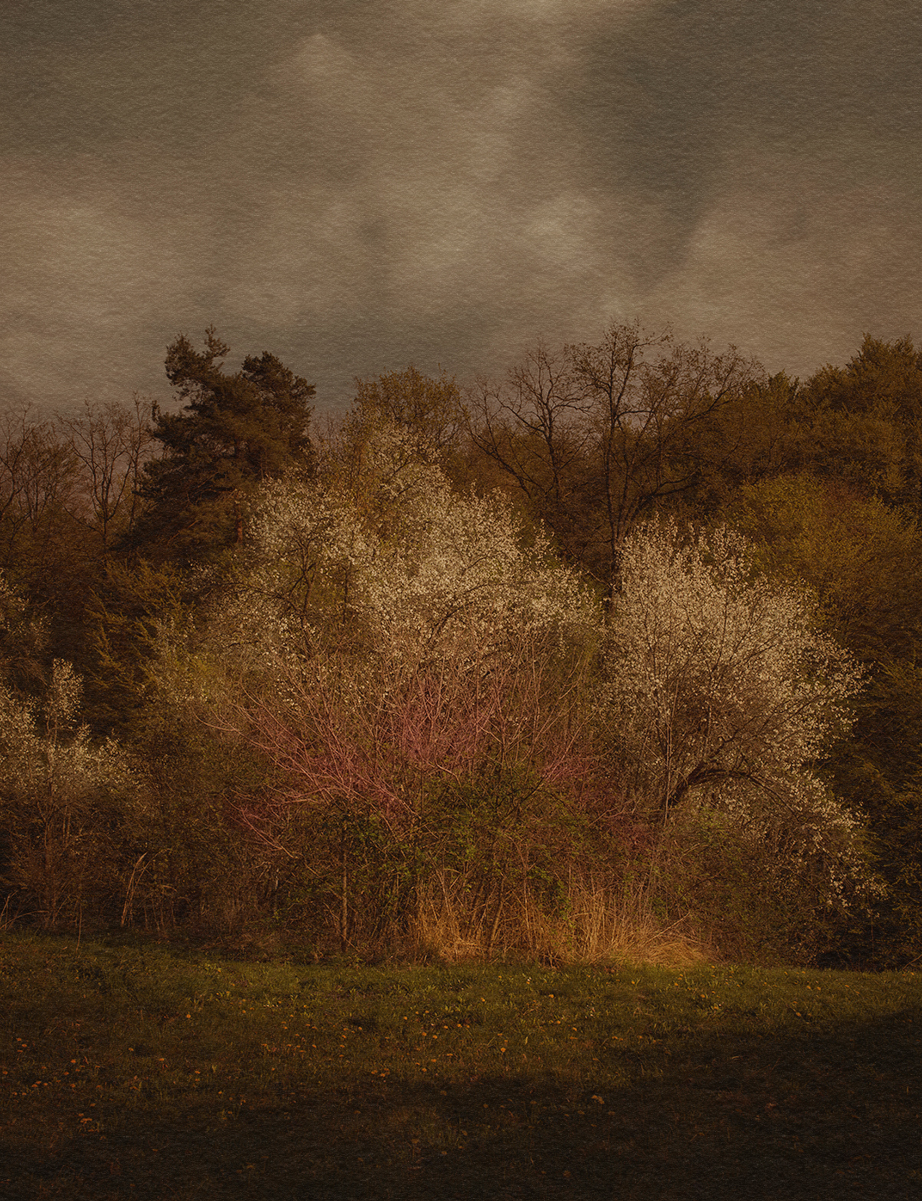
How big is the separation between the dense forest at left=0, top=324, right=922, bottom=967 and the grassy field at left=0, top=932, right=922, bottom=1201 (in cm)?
219

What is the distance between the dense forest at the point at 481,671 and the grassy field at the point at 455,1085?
2.19m

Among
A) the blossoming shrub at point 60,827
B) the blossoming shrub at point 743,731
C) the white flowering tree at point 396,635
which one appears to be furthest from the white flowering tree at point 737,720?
the blossoming shrub at point 60,827

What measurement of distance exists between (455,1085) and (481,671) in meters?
6.26

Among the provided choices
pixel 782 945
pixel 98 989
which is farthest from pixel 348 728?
pixel 782 945

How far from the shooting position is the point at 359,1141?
5.52 m

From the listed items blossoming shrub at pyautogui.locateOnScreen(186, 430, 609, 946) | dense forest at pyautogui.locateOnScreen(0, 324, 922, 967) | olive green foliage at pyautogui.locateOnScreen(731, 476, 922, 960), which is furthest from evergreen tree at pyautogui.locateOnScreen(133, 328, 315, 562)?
blossoming shrub at pyautogui.locateOnScreen(186, 430, 609, 946)

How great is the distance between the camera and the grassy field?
5.03 metres

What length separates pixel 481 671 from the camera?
40.6 feet

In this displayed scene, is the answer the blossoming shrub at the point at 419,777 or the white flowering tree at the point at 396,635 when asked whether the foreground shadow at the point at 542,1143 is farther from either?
the white flowering tree at the point at 396,635

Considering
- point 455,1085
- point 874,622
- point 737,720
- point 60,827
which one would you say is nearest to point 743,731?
point 737,720

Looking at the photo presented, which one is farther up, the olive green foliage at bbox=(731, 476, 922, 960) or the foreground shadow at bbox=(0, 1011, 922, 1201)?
the olive green foliage at bbox=(731, 476, 922, 960)

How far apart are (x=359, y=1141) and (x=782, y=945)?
1331cm

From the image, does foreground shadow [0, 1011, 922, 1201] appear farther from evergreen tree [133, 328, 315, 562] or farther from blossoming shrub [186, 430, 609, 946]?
evergreen tree [133, 328, 315, 562]

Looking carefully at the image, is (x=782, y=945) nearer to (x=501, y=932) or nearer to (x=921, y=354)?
(x=501, y=932)
